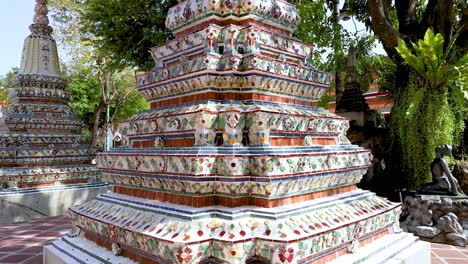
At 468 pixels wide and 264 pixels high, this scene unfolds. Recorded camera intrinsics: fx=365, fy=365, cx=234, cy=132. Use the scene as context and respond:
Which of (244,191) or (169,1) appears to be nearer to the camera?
(244,191)

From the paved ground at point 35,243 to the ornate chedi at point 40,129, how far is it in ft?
4.03

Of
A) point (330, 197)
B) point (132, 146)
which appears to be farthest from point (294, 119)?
point (132, 146)

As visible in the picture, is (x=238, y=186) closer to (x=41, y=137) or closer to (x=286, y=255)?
(x=286, y=255)

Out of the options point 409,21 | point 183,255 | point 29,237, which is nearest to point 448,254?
point 183,255

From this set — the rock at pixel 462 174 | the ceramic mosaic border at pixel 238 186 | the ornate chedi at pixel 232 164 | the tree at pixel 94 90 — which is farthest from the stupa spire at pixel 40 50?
the rock at pixel 462 174

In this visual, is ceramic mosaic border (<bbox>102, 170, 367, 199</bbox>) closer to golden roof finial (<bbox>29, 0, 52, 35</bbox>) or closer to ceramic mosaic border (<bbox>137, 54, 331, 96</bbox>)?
ceramic mosaic border (<bbox>137, 54, 331, 96</bbox>)

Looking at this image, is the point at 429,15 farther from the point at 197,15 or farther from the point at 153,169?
the point at 153,169

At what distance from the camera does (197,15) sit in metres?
3.66

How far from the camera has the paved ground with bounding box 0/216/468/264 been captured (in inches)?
205

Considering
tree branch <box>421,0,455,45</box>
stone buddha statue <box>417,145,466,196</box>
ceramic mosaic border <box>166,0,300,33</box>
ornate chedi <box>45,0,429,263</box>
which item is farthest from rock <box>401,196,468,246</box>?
ceramic mosaic border <box>166,0,300,33</box>

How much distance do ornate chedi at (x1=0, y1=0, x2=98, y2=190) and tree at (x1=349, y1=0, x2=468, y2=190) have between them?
8006 millimetres

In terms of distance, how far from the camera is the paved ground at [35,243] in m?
5.21

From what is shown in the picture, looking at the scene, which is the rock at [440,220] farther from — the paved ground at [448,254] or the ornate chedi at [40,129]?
the ornate chedi at [40,129]

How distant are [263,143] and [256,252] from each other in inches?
34.0
